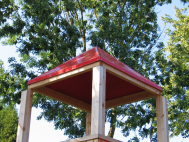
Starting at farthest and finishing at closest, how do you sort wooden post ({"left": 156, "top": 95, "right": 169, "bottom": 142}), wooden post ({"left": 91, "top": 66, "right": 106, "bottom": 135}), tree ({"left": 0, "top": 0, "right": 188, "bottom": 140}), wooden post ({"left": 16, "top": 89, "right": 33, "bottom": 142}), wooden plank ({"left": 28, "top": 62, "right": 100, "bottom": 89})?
1. tree ({"left": 0, "top": 0, "right": 188, "bottom": 140})
2. wooden post ({"left": 156, "top": 95, "right": 169, "bottom": 142})
3. wooden post ({"left": 16, "top": 89, "right": 33, "bottom": 142})
4. wooden plank ({"left": 28, "top": 62, "right": 100, "bottom": 89})
5. wooden post ({"left": 91, "top": 66, "right": 106, "bottom": 135})

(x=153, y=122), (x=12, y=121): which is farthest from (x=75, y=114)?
(x=12, y=121)

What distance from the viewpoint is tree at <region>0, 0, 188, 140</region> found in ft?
42.9

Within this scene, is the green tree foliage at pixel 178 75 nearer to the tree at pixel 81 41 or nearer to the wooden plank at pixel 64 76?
the tree at pixel 81 41

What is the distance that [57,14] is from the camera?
45.5ft

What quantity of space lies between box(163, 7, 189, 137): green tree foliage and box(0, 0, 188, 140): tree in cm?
92

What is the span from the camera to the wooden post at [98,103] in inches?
191

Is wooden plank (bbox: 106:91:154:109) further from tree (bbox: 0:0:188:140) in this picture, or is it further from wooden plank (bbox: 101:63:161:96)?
tree (bbox: 0:0:188:140)

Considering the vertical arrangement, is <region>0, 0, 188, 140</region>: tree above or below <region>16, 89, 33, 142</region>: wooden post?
above

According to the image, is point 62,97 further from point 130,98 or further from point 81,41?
point 81,41

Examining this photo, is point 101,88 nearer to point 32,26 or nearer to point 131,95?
point 131,95

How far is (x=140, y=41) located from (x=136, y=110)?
3525 millimetres

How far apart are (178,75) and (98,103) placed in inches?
389

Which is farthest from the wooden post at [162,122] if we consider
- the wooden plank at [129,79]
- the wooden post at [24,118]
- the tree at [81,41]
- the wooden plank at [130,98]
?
the tree at [81,41]

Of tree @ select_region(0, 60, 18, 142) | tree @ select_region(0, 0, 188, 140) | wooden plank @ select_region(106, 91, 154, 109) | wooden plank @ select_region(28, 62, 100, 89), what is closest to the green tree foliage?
tree @ select_region(0, 0, 188, 140)
